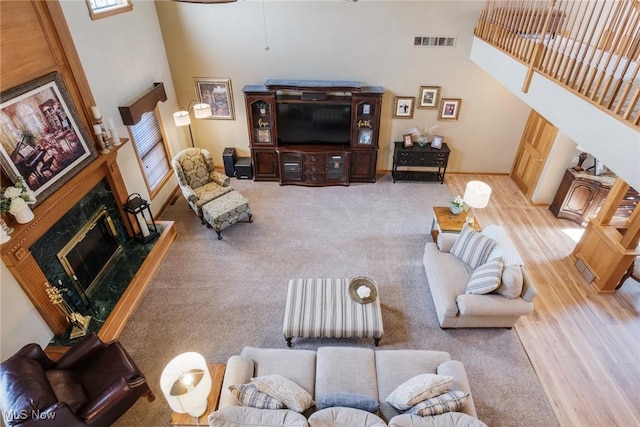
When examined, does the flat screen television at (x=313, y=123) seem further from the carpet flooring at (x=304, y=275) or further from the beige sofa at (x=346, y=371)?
the beige sofa at (x=346, y=371)

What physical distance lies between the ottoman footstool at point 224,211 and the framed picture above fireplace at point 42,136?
173cm

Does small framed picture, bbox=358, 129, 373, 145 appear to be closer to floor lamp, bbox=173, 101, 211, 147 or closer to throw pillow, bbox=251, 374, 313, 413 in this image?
floor lamp, bbox=173, 101, 211, 147

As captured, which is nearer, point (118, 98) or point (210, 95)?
point (118, 98)

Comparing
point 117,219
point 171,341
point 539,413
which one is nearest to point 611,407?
point 539,413

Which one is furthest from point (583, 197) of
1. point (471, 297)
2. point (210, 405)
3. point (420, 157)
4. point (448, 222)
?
point (210, 405)

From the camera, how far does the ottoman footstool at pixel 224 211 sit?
17.0ft

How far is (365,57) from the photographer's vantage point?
5.91m

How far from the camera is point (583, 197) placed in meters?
5.34

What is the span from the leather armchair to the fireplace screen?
969 mm

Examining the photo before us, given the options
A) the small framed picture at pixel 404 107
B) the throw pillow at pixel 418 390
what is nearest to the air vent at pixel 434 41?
the small framed picture at pixel 404 107

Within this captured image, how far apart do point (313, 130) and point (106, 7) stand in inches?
133

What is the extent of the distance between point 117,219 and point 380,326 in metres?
3.67

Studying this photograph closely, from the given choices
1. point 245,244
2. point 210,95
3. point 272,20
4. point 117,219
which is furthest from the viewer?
point 210,95

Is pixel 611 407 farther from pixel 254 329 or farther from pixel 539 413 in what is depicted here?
pixel 254 329
